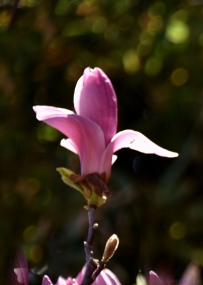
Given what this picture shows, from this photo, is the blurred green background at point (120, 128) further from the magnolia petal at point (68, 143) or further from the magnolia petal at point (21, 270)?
the magnolia petal at point (21, 270)

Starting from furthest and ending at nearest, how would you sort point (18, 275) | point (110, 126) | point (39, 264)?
point (39, 264) < point (110, 126) < point (18, 275)

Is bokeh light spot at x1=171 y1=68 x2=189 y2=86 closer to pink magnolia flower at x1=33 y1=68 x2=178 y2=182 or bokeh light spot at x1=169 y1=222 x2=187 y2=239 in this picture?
bokeh light spot at x1=169 y1=222 x2=187 y2=239

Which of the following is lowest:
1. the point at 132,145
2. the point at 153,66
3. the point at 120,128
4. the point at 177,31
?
the point at 120,128

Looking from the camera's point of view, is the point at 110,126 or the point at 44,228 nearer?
the point at 110,126

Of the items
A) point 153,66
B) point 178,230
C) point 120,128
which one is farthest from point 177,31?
point 178,230

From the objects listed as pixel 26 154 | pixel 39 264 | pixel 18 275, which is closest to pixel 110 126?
pixel 18 275

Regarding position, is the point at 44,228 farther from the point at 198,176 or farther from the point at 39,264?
the point at 198,176

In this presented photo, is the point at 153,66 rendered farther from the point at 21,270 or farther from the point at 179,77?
the point at 21,270
